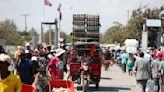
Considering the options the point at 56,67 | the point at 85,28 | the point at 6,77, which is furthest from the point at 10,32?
the point at 6,77

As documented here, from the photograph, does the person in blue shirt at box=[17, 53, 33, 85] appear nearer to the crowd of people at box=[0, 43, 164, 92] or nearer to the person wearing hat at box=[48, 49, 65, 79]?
the crowd of people at box=[0, 43, 164, 92]

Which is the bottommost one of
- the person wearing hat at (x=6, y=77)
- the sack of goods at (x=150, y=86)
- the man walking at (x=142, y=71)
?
Answer: the sack of goods at (x=150, y=86)

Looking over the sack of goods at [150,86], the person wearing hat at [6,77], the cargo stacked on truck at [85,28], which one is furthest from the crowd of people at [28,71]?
the cargo stacked on truck at [85,28]

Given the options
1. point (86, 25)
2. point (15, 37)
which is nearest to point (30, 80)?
point (86, 25)

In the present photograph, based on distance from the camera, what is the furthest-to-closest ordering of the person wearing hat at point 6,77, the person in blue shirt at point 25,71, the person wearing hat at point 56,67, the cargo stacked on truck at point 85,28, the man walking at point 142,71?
the cargo stacked on truck at point 85,28, the man walking at point 142,71, the person wearing hat at point 56,67, the person in blue shirt at point 25,71, the person wearing hat at point 6,77

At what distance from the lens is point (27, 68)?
12.2 meters

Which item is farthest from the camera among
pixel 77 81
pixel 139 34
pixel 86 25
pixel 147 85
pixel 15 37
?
pixel 15 37

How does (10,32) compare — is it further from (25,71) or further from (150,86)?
(25,71)

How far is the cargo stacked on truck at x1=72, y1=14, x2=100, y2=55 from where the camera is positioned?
82.4 ft

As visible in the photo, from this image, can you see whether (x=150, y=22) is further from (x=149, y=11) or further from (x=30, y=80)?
(x=30, y=80)

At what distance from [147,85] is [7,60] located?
9294 mm

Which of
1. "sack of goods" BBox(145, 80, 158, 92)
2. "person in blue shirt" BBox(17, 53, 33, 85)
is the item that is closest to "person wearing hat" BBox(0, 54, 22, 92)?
"person in blue shirt" BBox(17, 53, 33, 85)

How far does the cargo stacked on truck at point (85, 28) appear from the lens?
25.1 metres

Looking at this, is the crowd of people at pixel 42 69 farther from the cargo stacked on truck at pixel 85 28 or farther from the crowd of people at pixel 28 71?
the cargo stacked on truck at pixel 85 28
